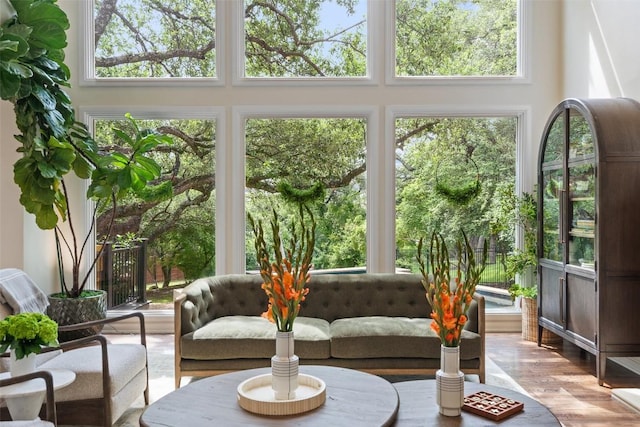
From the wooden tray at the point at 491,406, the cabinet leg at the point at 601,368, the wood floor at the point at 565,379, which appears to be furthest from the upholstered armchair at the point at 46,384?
the cabinet leg at the point at 601,368

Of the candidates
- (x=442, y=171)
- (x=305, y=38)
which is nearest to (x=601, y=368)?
(x=442, y=171)

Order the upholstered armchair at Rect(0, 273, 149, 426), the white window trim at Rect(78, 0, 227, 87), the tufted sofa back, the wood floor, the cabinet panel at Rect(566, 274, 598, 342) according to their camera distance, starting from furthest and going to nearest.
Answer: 1. the white window trim at Rect(78, 0, 227, 87)
2. the tufted sofa back
3. the cabinet panel at Rect(566, 274, 598, 342)
4. the wood floor
5. the upholstered armchair at Rect(0, 273, 149, 426)

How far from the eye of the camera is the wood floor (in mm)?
3457

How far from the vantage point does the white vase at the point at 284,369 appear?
100 inches

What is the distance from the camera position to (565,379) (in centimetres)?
423

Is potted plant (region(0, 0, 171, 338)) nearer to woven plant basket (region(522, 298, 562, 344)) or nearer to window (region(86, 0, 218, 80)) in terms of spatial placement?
window (region(86, 0, 218, 80))

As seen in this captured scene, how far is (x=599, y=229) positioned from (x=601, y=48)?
6.33ft

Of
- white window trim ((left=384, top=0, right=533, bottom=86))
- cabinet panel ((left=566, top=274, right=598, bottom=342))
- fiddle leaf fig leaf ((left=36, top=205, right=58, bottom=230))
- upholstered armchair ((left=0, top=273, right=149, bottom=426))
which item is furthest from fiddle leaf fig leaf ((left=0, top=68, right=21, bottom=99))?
cabinet panel ((left=566, top=274, right=598, bottom=342))

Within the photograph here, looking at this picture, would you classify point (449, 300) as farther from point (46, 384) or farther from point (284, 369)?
point (46, 384)

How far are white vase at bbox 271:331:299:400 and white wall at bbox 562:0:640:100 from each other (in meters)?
3.72

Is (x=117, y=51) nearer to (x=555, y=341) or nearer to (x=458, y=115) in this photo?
(x=458, y=115)

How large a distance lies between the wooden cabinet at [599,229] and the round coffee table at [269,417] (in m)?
2.25

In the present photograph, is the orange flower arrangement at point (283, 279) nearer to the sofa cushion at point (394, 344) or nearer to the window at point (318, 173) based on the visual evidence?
the sofa cushion at point (394, 344)

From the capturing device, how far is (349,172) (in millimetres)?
5918
